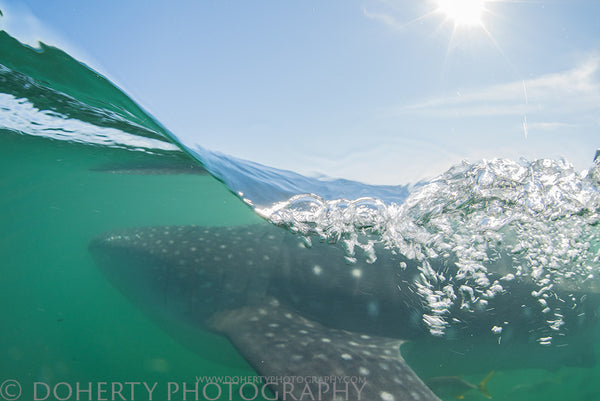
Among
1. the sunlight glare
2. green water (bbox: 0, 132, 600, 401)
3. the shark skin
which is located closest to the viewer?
the sunlight glare

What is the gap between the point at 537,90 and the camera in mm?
3668

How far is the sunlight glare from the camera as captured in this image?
320cm

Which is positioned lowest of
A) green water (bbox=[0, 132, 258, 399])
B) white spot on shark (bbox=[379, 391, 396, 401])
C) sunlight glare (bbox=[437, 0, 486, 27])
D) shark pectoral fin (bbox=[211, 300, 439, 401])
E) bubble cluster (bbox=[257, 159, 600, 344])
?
green water (bbox=[0, 132, 258, 399])

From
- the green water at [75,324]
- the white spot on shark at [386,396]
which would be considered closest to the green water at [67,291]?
the green water at [75,324]

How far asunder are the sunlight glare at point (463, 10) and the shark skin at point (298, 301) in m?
3.88

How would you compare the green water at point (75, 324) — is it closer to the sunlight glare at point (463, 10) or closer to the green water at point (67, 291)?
the green water at point (67, 291)

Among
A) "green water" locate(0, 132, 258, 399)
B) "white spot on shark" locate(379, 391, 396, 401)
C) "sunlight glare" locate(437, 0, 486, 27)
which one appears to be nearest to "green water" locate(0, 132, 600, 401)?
"green water" locate(0, 132, 258, 399)

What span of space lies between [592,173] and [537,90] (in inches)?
77.4

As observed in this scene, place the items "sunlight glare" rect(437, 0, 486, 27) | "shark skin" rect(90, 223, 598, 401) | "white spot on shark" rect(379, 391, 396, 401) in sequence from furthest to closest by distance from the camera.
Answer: "shark skin" rect(90, 223, 598, 401)
"sunlight glare" rect(437, 0, 486, 27)
"white spot on shark" rect(379, 391, 396, 401)

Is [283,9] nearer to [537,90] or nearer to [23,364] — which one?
[537,90]

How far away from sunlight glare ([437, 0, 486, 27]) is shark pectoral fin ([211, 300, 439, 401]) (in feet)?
13.4

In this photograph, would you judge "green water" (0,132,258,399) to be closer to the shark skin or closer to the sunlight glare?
the shark skin

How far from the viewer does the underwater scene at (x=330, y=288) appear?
4.59 meters

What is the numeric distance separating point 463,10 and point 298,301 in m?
4.53
